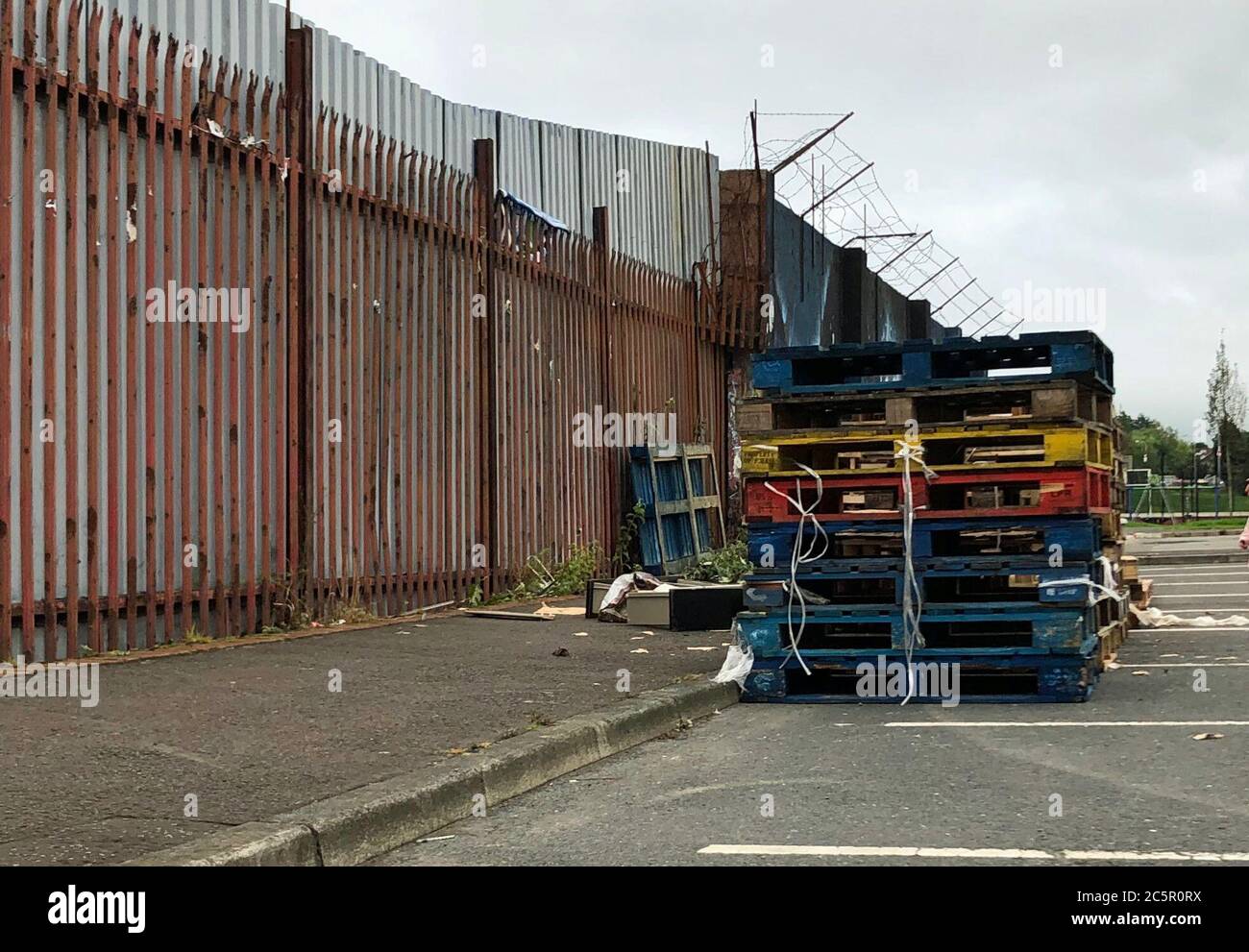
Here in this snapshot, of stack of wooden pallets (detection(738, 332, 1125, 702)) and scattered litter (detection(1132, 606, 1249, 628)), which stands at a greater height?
stack of wooden pallets (detection(738, 332, 1125, 702))

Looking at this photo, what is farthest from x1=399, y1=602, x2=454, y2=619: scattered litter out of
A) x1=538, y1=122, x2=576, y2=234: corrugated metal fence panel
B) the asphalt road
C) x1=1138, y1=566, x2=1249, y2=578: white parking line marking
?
x1=1138, y1=566, x2=1249, y2=578: white parking line marking

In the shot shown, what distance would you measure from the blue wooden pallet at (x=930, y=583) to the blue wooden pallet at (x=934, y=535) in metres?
0.06

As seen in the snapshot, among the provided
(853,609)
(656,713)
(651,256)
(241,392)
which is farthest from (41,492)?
(651,256)

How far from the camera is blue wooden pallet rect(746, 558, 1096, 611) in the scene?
26.6 ft

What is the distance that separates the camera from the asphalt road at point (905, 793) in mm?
4766

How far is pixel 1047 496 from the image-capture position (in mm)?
8203

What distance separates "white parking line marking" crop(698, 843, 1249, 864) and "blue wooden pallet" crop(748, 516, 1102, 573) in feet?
12.1

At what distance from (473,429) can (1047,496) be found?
240 inches

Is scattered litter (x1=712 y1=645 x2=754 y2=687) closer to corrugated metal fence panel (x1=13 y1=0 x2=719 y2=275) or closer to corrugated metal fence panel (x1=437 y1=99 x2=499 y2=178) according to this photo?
corrugated metal fence panel (x1=13 y1=0 x2=719 y2=275)

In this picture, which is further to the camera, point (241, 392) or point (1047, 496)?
point (241, 392)

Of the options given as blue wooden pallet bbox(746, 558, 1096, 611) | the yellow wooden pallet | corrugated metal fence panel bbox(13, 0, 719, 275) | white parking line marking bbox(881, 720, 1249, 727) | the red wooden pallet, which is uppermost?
corrugated metal fence panel bbox(13, 0, 719, 275)
